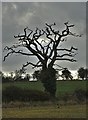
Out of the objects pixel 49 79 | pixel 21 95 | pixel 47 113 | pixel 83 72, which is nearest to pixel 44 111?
pixel 47 113

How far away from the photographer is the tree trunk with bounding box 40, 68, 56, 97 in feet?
120

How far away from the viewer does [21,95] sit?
3466cm

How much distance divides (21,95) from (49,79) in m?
3.86

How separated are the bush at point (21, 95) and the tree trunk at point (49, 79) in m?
1.26

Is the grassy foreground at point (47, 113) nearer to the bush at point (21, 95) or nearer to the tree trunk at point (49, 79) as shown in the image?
the bush at point (21, 95)

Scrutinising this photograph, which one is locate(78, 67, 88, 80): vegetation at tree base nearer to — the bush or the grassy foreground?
the bush

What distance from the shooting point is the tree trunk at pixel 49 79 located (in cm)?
3662

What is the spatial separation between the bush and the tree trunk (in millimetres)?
1260

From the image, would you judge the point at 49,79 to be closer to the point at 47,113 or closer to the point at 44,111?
the point at 44,111

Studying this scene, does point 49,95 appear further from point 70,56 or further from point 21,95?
point 70,56

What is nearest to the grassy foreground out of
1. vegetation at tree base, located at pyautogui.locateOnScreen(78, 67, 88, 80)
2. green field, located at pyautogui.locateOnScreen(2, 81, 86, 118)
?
green field, located at pyautogui.locateOnScreen(2, 81, 86, 118)

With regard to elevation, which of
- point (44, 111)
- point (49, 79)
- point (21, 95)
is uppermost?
point (49, 79)

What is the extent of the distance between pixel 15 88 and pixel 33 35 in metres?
6.89

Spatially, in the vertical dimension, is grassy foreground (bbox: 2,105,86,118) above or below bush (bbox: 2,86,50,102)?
below
